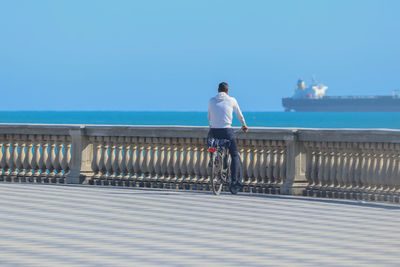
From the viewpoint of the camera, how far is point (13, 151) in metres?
14.5

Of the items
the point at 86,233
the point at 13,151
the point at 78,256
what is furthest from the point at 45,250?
the point at 13,151

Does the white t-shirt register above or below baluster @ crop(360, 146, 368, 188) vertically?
above

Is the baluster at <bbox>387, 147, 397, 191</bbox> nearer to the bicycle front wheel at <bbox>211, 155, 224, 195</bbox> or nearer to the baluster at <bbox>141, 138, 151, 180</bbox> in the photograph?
the bicycle front wheel at <bbox>211, 155, 224, 195</bbox>

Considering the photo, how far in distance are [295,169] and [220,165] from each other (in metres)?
1.18

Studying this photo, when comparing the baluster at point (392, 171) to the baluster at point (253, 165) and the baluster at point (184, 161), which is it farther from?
the baluster at point (184, 161)

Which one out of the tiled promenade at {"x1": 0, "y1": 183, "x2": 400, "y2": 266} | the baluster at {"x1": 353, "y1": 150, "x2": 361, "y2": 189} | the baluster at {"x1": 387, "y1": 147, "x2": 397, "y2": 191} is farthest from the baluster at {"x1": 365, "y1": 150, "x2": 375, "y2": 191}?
the tiled promenade at {"x1": 0, "y1": 183, "x2": 400, "y2": 266}

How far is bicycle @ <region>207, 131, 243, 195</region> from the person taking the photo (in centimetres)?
1254

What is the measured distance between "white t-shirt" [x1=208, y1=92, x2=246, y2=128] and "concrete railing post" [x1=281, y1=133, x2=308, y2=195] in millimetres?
972

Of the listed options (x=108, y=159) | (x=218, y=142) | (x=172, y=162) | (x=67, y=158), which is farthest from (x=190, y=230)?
(x=67, y=158)

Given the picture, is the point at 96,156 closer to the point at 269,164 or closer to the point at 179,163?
the point at 179,163

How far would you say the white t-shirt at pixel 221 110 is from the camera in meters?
12.6

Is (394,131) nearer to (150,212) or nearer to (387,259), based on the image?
(150,212)

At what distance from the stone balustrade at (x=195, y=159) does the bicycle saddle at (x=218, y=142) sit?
0.57 m

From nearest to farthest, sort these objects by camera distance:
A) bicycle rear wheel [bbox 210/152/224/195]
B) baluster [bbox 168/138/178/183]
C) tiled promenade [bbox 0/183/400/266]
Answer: tiled promenade [bbox 0/183/400/266] → bicycle rear wheel [bbox 210/152/224/195] → baluster [bbox 168/138/178/183]
